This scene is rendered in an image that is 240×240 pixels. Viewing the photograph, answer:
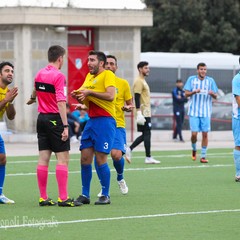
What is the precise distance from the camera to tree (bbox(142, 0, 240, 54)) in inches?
2071

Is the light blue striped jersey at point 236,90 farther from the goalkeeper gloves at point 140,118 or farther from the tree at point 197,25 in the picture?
the tree at point 197,25

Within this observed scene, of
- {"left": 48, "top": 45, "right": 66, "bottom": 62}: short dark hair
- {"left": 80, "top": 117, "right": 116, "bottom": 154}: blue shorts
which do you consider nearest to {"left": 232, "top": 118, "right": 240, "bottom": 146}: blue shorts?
{"left": 80, "top": 117, "right": 116, "bottom": 154}: blue shorts

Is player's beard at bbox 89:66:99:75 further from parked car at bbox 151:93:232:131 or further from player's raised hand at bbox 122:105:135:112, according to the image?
parked car at bbox 151:93:232:131

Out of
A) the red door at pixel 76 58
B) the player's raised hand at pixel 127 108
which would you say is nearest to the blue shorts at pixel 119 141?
the player's raised hand at pixel 127 108

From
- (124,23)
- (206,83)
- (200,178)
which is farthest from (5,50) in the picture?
(200,178)

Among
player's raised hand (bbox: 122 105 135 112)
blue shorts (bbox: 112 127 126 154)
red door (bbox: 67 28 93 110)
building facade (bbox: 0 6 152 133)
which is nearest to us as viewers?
blue shorts (bbox: 112 127 126 154)

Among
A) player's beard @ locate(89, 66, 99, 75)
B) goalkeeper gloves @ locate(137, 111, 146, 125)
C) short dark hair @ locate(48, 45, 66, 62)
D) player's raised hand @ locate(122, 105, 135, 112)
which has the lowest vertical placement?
goalkeeper gloves @ locate(137, 111, 146, 125)

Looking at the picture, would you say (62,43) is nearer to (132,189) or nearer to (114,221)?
(132,189)

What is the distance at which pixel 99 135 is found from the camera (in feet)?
42.9

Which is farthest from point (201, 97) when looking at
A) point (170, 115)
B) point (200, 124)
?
point (170, 115)

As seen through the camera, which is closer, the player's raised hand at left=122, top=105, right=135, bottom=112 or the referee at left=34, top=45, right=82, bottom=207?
the referee at left=34, top=45, right=82, bottom=207

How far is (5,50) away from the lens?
1141 inches

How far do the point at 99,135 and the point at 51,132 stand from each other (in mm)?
746

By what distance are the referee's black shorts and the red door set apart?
17.1m
